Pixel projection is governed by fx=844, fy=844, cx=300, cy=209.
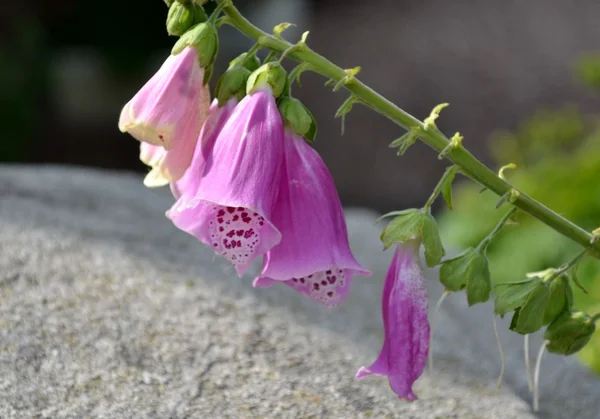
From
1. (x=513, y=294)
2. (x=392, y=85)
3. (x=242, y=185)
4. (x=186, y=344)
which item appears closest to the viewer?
(x=242, y=185)

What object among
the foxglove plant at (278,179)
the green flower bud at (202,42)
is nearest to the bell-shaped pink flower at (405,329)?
the foxglove plant at (278,179)

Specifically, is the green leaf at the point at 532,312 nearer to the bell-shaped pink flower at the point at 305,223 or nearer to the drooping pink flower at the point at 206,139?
the bell-shaped pink flower at the point at 305,223

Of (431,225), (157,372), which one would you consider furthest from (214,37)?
(157,372)

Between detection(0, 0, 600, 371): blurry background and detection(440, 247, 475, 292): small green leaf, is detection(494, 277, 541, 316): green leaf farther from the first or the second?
detection(0, 0, 600, 371): blurry background

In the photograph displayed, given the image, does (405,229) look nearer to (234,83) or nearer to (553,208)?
(234,83)

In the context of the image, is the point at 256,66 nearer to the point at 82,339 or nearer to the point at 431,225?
the point at 431,225

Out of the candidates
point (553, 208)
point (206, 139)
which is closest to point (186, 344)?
point (206, 139)
